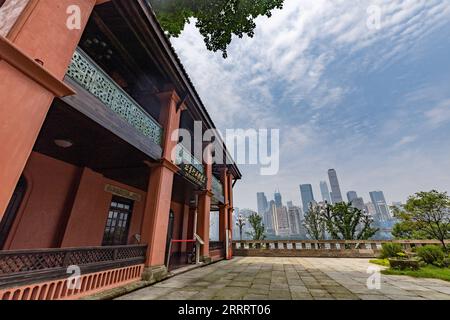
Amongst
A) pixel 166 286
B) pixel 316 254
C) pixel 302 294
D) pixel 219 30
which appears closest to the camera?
pixel 302 294

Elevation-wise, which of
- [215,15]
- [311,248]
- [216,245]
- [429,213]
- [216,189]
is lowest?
[311,248]

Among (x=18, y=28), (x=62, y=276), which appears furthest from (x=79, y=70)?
(x=62, y=276)

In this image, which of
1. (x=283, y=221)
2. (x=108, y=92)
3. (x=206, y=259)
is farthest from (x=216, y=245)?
(x=283, y=221)

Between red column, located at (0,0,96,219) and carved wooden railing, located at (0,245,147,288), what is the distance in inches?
40.3

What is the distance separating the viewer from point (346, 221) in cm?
2280

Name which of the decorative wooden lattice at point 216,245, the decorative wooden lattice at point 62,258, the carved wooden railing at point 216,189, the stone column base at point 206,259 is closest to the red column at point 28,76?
the decorative wooden lattice at point 62,258

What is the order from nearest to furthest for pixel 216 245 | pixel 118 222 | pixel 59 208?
pixel 59 208 < pixel 118 222 < pixel 216 245

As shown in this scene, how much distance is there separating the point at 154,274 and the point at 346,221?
77.9ft

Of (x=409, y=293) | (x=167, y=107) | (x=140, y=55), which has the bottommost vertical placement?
(x=409, y=293)

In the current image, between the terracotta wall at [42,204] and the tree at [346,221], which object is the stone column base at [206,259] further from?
the tree at [346,221]

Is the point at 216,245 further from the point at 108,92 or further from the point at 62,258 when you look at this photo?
the point at 108,92

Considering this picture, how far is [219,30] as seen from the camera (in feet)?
34.0

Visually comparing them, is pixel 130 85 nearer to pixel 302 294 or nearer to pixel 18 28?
pixel 18 28
